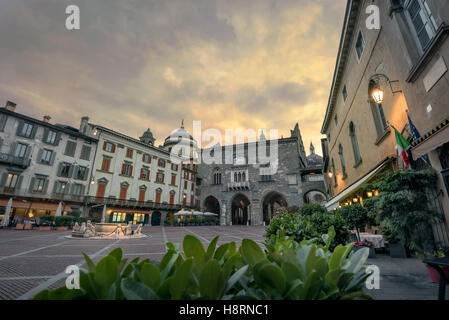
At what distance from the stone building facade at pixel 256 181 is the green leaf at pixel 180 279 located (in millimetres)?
31559

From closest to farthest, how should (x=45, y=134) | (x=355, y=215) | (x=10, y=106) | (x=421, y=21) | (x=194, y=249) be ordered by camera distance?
(x=194, y=249) → (x=421, y=21) → (x=355, y=215) → (x=10, y=106) → (x=45, y=134)

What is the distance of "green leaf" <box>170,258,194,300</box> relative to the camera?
718mm

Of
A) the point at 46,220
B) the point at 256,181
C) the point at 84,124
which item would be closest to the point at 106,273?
the point at 46,220

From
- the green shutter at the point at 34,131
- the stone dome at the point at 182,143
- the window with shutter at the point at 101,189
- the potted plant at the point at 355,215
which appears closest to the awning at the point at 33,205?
the window with shutter at the point at 101,189

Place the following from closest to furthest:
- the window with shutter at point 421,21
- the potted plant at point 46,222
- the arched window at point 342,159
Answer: the window with shutter at point 421,21, the arched window at point 342,159, the potted plant at point 46,222

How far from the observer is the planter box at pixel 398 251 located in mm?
6445

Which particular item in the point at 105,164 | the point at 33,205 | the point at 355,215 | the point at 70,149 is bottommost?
the point at 355,215

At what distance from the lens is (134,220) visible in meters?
28.5

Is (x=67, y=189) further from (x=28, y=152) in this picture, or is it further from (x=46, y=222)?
(x=46, y=222)

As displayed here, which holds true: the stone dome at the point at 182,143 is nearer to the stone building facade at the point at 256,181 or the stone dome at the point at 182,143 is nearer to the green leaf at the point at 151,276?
the stone building facade at the point at 256,181

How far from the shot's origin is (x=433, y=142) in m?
4.43

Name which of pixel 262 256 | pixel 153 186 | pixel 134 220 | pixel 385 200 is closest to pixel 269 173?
pixel 153 186

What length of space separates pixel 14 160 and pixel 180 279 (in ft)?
90.7
